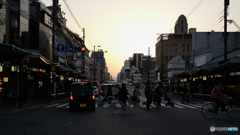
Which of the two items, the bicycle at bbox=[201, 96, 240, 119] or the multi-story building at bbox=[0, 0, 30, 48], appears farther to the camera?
the multi-story building at bbox=[0, 0, 30, 48]

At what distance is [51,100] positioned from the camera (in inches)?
966

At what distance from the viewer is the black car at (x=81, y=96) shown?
15281 mm

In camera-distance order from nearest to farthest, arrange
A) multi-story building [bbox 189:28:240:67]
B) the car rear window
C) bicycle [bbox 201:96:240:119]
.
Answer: bicycle [bbox 201:96:240:119] < the car rear window < multi-story building [bbox 189:28:240:67]

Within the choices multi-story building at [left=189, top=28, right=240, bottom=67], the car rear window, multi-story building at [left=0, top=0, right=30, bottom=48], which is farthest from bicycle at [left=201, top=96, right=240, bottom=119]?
multi-story building at [left=189, top=28, right=240, bottom=67]

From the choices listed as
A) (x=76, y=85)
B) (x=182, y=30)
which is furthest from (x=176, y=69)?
(x=76, y=85)

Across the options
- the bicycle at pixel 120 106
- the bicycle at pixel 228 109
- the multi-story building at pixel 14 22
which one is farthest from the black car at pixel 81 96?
the multi-story building at pixel 14 22

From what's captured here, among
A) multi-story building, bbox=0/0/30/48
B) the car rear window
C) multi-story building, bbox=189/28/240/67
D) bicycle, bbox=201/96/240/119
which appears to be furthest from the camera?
multi-story building, bbox=189/28/240/67

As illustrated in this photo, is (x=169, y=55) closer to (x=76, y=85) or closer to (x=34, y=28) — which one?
(x=34, y=28)

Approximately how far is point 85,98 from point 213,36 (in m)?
46.6

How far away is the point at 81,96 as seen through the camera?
1538 centimetres

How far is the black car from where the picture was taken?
15281 millimetres

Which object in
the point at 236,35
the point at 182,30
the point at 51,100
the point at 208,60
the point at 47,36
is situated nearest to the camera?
the point at 51,100

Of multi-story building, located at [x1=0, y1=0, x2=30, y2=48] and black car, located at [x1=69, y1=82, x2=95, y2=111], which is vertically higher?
multi-story building, located at [x1=0, y1=0, x2=30, y2=48]

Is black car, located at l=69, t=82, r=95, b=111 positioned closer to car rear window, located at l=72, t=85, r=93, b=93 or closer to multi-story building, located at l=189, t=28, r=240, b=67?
car rear window, located at l=72, t=85, r=93, b=93
